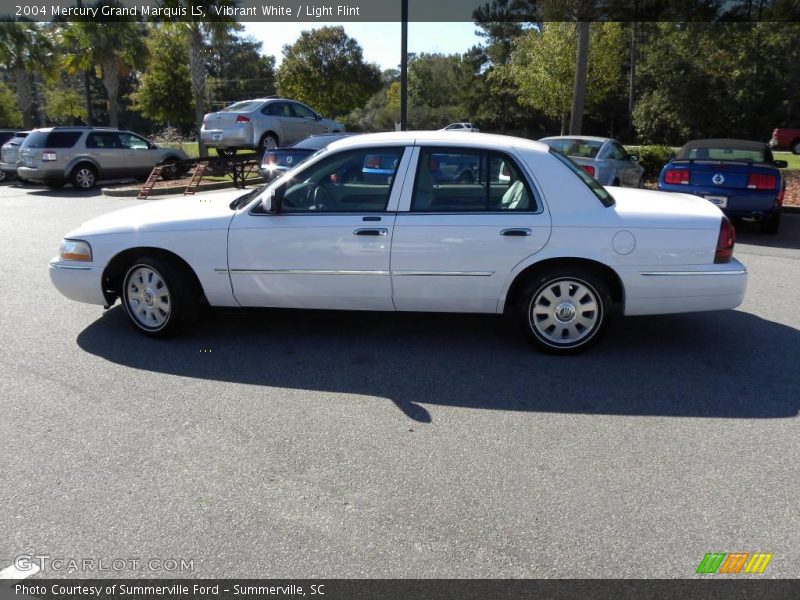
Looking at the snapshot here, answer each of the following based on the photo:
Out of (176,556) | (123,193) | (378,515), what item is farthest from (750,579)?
(123,193)

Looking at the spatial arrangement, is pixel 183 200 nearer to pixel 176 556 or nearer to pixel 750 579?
pixel 176 556

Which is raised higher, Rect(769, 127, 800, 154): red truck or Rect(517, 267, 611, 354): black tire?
Rect(769, 127, 800, 154): red truck

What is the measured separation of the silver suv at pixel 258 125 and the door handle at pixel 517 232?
44.8 ft

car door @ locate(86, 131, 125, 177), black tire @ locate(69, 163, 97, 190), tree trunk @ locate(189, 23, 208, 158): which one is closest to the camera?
black tire @ locate(69, 163, 97, 190)

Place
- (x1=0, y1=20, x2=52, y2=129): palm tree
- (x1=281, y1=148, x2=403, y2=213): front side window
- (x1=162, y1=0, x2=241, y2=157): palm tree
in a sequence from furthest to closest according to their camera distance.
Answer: (x1=0, y1=20, x2=52, y2=129): palm tree < (x1=162, y1=0, x2=241, y2=157): palm tree < (x1=281, y1=148, x2=403, y2=213): front side window

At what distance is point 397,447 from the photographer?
3641mm

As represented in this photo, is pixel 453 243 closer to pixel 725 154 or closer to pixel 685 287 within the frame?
pixel 685 287

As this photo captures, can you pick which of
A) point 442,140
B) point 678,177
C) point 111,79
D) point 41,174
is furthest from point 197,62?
point 442,140

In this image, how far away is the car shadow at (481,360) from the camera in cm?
426

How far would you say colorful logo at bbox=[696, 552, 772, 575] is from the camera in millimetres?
2668

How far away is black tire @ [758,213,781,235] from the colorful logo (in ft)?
29.3

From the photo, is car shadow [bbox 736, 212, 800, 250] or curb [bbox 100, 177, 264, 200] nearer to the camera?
car shadow [bbox 736, 212, 800, 250]

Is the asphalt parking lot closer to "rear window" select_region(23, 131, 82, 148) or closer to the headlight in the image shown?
the headlight

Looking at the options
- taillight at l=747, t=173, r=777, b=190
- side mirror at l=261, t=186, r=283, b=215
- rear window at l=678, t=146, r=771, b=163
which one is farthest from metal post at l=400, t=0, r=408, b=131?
side mirror at l=261, t=186, r=283, b=215
